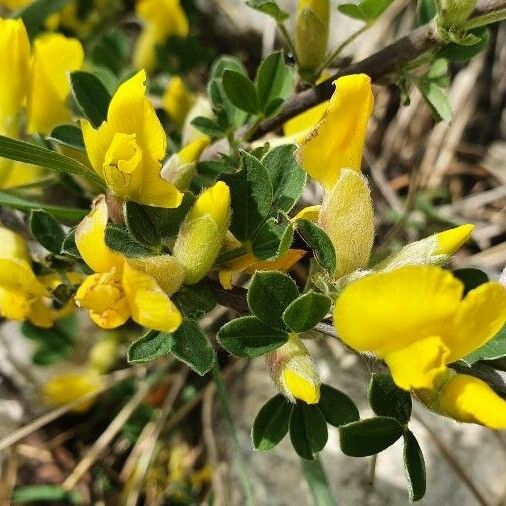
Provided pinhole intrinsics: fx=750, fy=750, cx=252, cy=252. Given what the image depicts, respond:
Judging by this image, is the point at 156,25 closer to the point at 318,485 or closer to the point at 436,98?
the point at 436,98

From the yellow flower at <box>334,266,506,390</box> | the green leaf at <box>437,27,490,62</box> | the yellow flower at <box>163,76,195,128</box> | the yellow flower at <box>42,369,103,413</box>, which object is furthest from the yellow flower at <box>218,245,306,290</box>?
the yellow flower at <box>42,369,103,413</box>

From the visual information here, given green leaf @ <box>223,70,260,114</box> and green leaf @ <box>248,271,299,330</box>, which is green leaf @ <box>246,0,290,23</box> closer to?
green leaf @ <box>223,70,260,114</box>

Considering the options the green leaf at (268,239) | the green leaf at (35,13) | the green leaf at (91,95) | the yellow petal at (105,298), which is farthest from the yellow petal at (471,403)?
the green leaf at (35,13)

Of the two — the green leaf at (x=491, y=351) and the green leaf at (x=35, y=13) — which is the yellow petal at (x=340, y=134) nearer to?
the green leaf at (x=491, y=351)

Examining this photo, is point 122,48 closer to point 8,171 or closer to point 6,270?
point 8,171

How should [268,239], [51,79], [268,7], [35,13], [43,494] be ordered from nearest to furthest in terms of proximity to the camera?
1. [268,239]
2. [268,7]
3. [51,79]
4. [35,13]
5. [43,494]

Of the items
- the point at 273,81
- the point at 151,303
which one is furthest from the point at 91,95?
the point at 151,303
